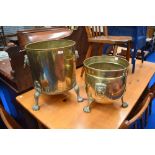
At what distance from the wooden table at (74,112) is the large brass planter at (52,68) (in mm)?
104

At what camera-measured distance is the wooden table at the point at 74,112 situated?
94 cm

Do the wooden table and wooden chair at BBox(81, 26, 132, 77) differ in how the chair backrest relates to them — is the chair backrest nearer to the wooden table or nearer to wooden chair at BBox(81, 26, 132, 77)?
wooden chair at BBox(81, 26, 132, 77)

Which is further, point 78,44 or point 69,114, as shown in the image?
point 78,44

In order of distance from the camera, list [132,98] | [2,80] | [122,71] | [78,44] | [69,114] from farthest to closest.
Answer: [78,44] < [2,80] < [132,98] < [69,114] < [122,71]

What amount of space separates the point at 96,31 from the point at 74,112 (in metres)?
1.13

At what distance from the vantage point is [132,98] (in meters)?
1.19

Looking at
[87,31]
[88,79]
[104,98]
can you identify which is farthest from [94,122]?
[87,31]

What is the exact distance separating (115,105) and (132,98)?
0.17 m

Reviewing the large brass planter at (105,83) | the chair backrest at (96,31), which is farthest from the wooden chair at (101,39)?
the large brass planter at (105,83)

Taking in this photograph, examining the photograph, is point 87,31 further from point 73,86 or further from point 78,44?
point 73,86

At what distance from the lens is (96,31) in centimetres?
184

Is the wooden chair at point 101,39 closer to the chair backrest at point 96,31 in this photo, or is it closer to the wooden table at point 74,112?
the chair backrest at point 96,31

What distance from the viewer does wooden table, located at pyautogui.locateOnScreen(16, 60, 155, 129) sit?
37.2 inches

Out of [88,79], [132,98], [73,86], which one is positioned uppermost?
[88,79]
